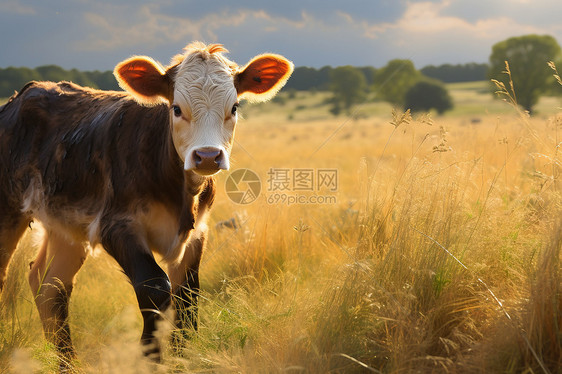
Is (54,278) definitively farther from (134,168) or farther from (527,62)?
(527,62)

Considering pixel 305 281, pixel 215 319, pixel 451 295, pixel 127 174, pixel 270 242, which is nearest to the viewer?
pixel 451 295

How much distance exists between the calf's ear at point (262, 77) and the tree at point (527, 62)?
53456 mm

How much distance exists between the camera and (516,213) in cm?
450

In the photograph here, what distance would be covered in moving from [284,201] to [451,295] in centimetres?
333

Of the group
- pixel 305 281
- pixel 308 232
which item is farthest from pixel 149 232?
pixel 308 232

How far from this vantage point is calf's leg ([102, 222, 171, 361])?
159 inches

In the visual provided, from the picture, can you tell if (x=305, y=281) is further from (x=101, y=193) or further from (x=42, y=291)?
(x=42, y=291)

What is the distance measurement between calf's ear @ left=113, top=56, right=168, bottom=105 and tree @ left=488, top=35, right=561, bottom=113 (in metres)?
54.0

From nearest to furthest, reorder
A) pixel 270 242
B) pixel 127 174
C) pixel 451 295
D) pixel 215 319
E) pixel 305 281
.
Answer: pixel 451 295, pixel 215 319, pixel 127 174, pixel 305 281, pixel 270 242

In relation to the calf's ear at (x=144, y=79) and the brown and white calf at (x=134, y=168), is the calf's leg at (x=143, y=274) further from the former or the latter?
the calf's ear at (x=144, y=79)

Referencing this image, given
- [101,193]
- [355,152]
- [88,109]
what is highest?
[88,109]

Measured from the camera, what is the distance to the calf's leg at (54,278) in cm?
512
